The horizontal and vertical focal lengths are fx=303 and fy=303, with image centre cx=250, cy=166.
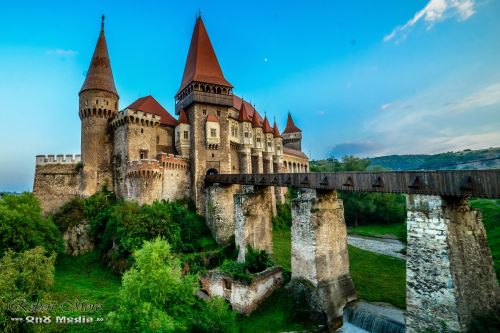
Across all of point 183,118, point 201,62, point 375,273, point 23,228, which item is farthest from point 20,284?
point 201,62

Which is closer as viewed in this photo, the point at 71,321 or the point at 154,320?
the point at 154,320

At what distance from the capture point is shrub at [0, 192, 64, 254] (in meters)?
23.1

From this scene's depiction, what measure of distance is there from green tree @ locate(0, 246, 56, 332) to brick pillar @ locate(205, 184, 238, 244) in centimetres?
1588

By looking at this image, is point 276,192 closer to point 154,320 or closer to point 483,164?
point 154,320

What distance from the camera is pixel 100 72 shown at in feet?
108

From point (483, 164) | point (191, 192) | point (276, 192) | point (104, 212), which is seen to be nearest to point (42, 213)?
point (104, 212)

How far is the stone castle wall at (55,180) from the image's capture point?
102ft

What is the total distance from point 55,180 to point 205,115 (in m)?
17.3

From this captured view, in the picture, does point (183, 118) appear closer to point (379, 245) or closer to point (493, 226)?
point (379, 245)

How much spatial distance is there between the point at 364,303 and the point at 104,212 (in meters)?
24.5

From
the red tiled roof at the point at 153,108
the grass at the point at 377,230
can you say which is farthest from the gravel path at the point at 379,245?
the red tiled roof at the point at 153,108

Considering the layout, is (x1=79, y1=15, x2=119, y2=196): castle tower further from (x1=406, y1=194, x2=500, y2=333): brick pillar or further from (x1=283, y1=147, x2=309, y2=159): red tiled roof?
(x1=283, y1=147, x2=309, y2=159): red tiled roof

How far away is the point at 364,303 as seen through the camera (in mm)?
17125

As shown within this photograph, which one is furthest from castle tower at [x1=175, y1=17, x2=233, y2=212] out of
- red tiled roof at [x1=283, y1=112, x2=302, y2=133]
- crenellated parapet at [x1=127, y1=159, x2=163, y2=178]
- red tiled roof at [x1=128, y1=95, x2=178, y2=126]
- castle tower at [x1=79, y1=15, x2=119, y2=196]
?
red tiled roof at [x1=283, y1=112, x2=302, y2=133]
